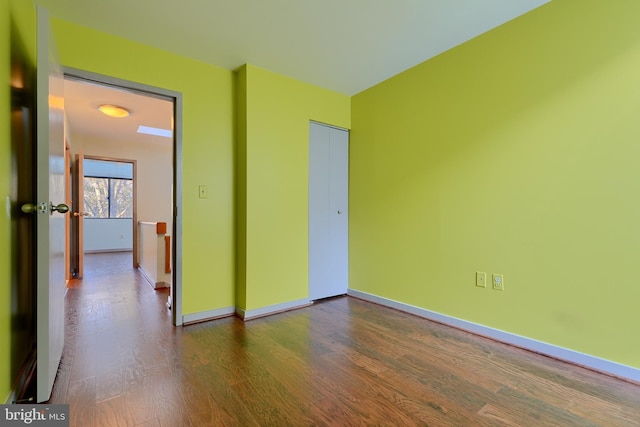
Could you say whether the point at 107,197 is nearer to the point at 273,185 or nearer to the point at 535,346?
the point at 273,185

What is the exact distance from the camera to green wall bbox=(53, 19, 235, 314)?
2.49m

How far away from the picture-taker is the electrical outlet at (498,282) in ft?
7.55

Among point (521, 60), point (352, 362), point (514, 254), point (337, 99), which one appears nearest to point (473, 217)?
point (514, 254)

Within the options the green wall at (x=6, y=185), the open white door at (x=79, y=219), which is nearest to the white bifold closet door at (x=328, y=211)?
the green wall at (x=6, y=185)

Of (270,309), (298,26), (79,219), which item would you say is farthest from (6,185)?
(79,219)

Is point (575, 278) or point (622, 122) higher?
point (622, 122)

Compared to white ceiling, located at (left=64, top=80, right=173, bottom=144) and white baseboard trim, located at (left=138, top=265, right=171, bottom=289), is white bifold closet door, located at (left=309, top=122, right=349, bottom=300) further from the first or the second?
white baseboard trim, located at (left=138, top=265, right=171, bottom=289)

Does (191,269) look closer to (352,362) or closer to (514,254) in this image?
(352,362)

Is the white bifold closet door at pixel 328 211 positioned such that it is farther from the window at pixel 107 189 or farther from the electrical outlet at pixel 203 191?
the window at pixel 107 189

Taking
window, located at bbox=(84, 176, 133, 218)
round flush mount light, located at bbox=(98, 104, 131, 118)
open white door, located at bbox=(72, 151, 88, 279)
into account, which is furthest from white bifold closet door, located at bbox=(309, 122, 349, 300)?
window, located at bbox=(84, 176, 133, 218)

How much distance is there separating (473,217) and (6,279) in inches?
114

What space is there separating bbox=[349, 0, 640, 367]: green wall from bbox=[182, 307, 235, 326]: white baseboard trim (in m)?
1.61

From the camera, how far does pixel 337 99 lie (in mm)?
3506

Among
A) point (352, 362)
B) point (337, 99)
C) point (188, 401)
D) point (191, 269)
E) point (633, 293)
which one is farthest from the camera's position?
point (337, 99)
